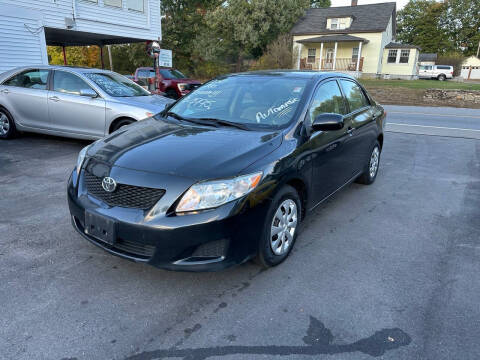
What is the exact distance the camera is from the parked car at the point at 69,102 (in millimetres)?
6789

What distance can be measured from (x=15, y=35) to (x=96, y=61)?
100 feet

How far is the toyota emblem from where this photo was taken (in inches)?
106

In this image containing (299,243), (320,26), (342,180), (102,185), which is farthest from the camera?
(320,26)

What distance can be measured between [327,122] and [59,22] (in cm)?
1187

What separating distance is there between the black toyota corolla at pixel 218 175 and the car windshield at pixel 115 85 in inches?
139

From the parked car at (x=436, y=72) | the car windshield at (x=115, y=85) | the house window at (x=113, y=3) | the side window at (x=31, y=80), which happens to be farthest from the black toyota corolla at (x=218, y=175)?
the parked car at (x=436, y=72)

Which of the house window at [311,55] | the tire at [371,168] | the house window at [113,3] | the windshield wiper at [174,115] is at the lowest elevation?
the tire at [371,168]

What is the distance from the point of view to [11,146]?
729 cm

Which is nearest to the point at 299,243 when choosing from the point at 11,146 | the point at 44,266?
the point at 44,266

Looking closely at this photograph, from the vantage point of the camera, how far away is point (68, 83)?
7.09 meters

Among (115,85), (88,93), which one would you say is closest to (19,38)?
(115,85)

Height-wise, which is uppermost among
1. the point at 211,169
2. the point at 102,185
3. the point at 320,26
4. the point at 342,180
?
the point at 320,26

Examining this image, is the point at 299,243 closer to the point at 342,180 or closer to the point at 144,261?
the point at 342,180

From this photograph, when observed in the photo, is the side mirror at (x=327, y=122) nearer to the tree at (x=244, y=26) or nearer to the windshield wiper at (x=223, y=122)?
the windshield wiper at (x=223, y=122)
